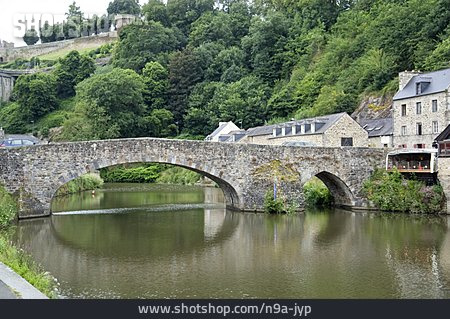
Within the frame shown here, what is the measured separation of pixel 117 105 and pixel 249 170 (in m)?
31.7

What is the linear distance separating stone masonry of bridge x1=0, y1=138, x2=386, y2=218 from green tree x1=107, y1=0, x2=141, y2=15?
8219 cm

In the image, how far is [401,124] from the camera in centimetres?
3316

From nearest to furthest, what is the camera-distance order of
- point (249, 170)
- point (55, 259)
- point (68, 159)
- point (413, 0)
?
point (55, 259)
point (68, 159)
point (249, 170)
point (413, 0)

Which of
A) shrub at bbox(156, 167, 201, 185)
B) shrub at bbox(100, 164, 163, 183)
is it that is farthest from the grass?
shrub at bbox(100, 164, 163, 183)

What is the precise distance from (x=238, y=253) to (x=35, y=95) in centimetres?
5555

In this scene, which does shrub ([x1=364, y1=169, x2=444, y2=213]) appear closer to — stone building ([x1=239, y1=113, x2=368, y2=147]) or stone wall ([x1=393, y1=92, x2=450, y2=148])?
stone wall ([x1=393, y1=92, x2=450, y2=148])

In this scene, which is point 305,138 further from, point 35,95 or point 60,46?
point 60,46

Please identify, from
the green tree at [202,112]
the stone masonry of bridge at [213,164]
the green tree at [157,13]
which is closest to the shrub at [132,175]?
the green tree at [202,112]

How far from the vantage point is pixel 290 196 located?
1052 inches

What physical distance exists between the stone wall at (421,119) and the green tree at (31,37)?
8499 centimetres

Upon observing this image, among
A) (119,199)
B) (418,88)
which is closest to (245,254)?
(119,199)

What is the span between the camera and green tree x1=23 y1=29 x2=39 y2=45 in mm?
102000
